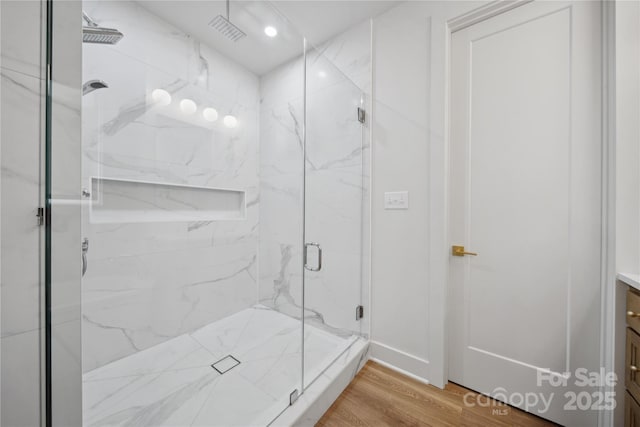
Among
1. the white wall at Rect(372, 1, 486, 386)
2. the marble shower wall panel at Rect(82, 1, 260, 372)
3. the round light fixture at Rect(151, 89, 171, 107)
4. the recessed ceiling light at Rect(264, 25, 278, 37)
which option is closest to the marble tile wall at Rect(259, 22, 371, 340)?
the white wall at Rect(372, 1, 486, 386)

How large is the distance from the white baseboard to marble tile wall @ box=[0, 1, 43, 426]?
5.28 ft

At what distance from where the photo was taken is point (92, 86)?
125cm

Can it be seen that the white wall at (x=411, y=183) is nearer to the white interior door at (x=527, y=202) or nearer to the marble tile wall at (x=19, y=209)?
the white interior door at (x=527, y=202)

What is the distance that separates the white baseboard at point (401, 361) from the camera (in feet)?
4.86

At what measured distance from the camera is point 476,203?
1391 millimetres

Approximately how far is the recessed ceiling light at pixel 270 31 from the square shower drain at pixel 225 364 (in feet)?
7.11

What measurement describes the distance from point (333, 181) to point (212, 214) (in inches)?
41.8

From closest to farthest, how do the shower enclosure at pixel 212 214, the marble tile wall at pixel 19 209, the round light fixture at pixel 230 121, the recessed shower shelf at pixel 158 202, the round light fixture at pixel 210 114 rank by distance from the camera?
the marble tile wall at pixel 19 209, the shower enclosure at pixel 212 214, the recessed shower shelf at pixel 158 202, the round light fixture at pixel 210 114, the round light fixture at pixel 230 121

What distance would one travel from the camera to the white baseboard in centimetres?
148

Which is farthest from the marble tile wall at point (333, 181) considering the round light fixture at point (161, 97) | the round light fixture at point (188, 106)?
the round light fixture at point (161, 97)

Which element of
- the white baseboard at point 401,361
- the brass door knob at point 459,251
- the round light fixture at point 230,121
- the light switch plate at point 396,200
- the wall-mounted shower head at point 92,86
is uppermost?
the round light fixture at point 230,121

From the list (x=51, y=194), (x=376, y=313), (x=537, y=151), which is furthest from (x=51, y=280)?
(x=537, y=151)

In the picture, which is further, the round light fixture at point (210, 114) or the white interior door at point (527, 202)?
the round light fixture at point (210, 114)

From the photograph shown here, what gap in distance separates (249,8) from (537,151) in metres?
1.82
